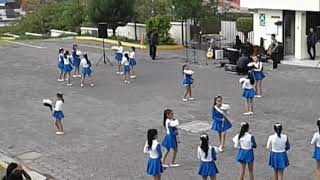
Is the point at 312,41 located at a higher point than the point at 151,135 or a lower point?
higher

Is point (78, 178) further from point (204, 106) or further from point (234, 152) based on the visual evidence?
point (204, 106)

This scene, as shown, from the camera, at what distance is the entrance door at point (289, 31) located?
101 feet

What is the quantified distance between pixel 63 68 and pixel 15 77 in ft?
12.9

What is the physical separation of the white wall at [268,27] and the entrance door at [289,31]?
0.24 metres

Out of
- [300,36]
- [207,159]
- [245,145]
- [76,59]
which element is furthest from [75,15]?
[207,159]

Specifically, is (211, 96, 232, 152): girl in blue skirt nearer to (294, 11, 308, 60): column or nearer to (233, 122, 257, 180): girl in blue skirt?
(233, 122, 257, 180): girl in blue skirt

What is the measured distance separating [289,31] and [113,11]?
48.6 feet

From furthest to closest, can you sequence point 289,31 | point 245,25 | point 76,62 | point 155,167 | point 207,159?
point 245,25 < point 289,31 < point 76,62 < point 155,167 < point 207,159

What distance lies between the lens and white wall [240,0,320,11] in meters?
28.4

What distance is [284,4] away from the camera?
98.4 feet

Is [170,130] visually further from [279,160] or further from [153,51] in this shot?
[153,51]

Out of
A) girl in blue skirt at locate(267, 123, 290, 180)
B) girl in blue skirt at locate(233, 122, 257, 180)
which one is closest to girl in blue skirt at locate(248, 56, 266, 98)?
girl in blue skirt at locate(233, 122, 257, 180)

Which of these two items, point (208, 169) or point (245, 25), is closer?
point (208, 169)

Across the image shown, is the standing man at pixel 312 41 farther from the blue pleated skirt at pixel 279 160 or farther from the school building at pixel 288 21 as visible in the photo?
the blue pleated skirt at pixel 279 160
